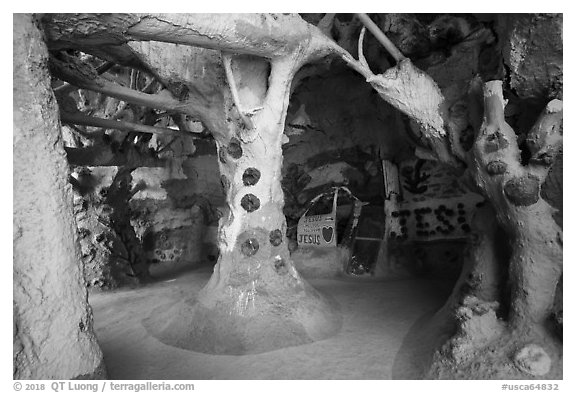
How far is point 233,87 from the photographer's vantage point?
369 cm

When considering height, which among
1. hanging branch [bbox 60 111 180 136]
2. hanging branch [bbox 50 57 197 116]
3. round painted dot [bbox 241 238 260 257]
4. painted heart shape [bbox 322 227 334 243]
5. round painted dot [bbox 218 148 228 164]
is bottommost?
painted heart shape [bbox 322 227 334 243]

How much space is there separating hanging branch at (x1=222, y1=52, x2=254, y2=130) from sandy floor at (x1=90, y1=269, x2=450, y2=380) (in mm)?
2322

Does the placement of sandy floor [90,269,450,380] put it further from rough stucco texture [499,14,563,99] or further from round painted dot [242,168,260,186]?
rough stucco texture [499,14,563,99]

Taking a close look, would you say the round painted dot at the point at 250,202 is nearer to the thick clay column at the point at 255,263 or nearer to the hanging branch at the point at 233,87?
the thick clay column at the point at 255,263

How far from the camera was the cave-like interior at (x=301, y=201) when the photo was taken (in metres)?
1.98

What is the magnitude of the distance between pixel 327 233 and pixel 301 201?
32.5 inches

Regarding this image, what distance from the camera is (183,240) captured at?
7852mm

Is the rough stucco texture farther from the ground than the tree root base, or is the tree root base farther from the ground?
the rough stucco texture

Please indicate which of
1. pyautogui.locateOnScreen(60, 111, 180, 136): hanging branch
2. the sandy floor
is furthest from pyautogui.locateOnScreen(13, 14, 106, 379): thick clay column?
pyautogui.locateOnScreen(60, 111, 180, 136): hanging branch

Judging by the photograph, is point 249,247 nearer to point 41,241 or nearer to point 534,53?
point 41,241

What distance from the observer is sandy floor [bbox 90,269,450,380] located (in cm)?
306

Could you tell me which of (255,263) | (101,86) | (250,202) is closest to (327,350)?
(255,263)

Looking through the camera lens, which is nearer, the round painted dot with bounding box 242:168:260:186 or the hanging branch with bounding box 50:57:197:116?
the hanging branch with bounding box 50:57:197:116

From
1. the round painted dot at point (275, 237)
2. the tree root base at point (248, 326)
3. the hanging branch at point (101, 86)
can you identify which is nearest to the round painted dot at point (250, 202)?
the round painted dot at point (275, 237)
